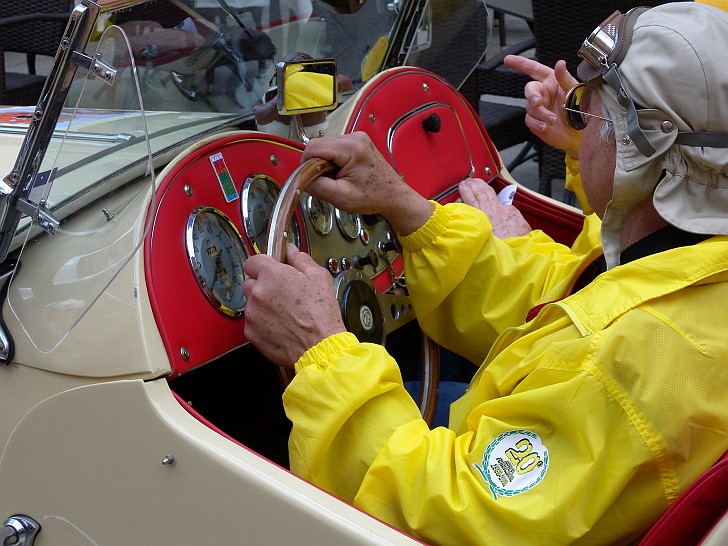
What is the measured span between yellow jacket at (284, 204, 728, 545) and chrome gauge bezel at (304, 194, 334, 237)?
396 mm

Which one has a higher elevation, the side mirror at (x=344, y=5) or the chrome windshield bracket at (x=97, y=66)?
the chrome windshield bracket at (x=97, y=66)

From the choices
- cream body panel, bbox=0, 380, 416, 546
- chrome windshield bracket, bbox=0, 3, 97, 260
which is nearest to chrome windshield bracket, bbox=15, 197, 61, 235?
chrome windshield bracket, bbox=0, 3, 97, 260

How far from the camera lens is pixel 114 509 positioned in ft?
4.38

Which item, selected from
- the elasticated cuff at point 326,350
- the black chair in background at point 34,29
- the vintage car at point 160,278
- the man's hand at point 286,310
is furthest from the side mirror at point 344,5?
the black chair in background at point 34,29

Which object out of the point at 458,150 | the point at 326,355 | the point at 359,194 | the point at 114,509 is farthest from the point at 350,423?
the point at 458,150

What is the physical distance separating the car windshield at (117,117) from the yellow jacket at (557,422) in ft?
1.26

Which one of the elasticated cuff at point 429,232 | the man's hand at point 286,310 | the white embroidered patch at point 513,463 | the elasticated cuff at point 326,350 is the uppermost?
the man's hand at point 286,310

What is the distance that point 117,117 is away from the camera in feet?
4.67

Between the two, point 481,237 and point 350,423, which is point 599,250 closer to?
point 481,237

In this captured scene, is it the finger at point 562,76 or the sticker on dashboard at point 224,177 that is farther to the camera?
the finger at point 562,76

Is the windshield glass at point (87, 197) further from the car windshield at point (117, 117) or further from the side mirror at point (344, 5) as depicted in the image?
the side mirror at point (344, 5)

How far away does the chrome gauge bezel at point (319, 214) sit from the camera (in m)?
1.68

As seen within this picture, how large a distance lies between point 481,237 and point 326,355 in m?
0.60

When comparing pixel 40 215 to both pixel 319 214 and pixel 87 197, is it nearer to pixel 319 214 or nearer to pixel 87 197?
pixel 87 197
